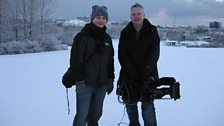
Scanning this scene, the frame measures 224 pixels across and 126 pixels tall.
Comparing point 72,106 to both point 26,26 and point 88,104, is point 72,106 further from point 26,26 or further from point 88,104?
point 26,26

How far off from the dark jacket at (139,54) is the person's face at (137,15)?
7 cm

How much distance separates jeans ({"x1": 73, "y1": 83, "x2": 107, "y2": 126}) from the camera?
137 inches

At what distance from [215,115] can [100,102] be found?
2345 millimetres

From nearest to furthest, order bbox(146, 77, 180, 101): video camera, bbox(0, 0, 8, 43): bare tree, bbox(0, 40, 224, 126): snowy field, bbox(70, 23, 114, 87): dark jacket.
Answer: bbox(70, 23, 114, 87): dark jacket
bbox(146, 77, 180, 101): video camera
bbox(0, 40, 224, 126): snowy field
bbox(0, 0, 8, 43): bare tree

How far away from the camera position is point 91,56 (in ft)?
11.3

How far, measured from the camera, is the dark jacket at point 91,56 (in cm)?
338

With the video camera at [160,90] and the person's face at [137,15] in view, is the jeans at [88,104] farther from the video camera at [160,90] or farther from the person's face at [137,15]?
the person's face at [137,15]

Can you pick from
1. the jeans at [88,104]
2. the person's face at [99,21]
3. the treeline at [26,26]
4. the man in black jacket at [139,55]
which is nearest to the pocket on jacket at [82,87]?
the jeans at [88,104]

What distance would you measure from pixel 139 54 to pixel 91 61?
497mm

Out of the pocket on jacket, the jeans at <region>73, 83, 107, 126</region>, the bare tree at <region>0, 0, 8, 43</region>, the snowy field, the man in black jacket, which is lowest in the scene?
the snowy field

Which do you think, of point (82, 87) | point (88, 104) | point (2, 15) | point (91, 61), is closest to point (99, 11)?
point (91, 61)

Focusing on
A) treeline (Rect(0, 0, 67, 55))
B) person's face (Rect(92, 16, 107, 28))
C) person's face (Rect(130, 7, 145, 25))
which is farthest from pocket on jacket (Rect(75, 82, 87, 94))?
treeline (Rect(0, 0, 67, 55))

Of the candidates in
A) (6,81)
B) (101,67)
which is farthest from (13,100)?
(101,67)

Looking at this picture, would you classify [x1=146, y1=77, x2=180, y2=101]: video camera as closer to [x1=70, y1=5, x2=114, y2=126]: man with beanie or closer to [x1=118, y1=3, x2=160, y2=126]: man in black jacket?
[x1=118, y1=3, x2=160, y2=126]: man in black jacket
